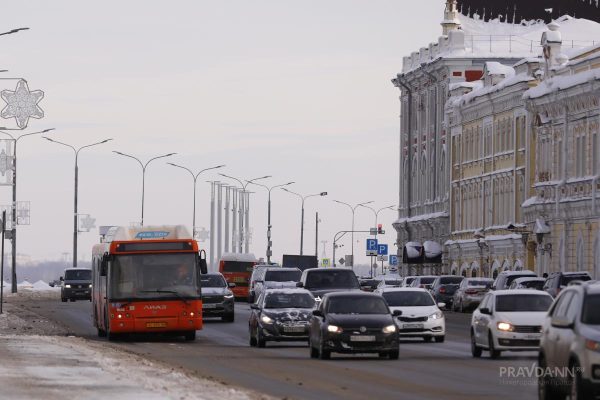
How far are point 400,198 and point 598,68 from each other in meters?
59.2

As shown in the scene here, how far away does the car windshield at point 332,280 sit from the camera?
187ft

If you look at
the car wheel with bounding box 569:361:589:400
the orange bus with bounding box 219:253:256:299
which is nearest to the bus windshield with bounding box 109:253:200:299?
the car wheel with bounding box 569:361:589:400

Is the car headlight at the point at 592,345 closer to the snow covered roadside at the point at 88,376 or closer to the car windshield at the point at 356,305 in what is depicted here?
the snow covered roadside at the point at 88,376

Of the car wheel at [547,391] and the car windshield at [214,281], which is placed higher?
the car windshield at [214,281]

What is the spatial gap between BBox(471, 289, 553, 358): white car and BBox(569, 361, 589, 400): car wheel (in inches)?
614

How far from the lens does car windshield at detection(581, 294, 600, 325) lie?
827 inches

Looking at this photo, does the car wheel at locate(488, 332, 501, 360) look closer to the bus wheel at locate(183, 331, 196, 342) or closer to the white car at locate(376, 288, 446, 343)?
the white car at locate(376, 288, 446, 343)

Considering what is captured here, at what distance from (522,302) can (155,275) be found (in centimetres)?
1128

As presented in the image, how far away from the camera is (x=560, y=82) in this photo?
276 ft

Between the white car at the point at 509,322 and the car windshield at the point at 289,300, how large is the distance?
21.3 feet

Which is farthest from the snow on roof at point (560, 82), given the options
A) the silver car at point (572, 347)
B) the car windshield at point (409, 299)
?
the silver car at point (572, 347)

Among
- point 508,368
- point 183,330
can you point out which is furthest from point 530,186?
point 508,368

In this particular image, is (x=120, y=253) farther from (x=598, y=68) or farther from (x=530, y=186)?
(x=530, y=186)

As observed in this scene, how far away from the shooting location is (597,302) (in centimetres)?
2130
